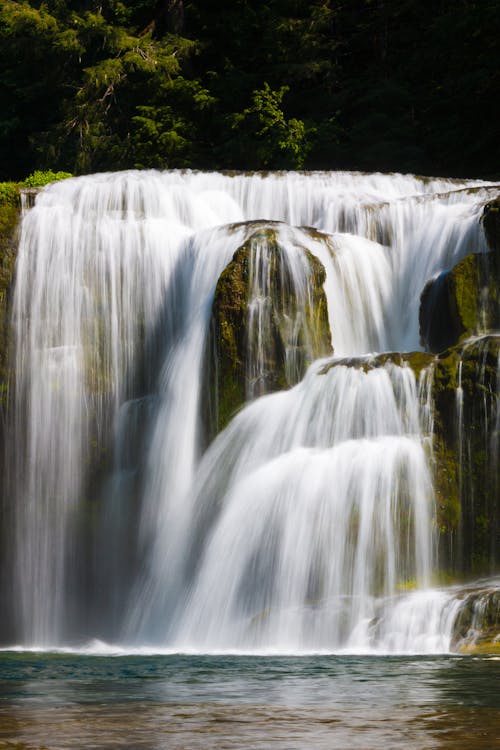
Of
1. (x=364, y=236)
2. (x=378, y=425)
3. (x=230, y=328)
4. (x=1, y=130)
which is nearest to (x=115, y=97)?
(x=1, y=130)

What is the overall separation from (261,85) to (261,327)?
22.9 metres

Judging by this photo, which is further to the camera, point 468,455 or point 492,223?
point 492,223

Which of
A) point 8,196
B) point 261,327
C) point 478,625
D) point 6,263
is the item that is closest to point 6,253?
point 6,263

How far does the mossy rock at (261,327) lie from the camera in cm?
1575

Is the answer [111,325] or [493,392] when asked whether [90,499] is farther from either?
[493,392]

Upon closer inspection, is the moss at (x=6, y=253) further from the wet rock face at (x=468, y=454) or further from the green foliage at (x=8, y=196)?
the wet rock face at (x=468, y=454)

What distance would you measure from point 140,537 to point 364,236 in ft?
22.5

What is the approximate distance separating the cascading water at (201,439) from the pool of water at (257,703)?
1814 mm

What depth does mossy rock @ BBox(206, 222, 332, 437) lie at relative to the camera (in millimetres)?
15750

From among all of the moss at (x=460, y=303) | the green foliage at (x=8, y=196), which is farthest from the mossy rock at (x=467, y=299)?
the green foliage at (x=8, y=196)

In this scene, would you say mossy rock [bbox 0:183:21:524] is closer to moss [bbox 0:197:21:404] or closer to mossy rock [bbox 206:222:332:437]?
moss [bbox 0:197:21:404]

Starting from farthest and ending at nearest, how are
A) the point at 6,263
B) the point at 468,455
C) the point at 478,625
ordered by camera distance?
the point at 6,263, the point at 468,455, the point at 478,625

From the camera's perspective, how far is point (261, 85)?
1463 inches

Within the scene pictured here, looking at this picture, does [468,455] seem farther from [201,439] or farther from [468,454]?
[201,439]
